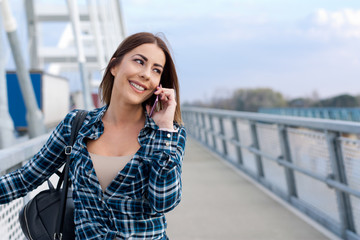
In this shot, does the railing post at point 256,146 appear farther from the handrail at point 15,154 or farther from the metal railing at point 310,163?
the handrail at point 15,154

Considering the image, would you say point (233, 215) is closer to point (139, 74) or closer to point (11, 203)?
point (11, 203)

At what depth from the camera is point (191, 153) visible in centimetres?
1298

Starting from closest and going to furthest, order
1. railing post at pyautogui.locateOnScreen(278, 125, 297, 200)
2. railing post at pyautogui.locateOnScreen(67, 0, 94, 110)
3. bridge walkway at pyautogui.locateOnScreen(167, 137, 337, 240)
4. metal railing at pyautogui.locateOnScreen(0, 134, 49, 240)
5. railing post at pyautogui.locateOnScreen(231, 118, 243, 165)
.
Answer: metal railing at pyautogui.locateOnScreen(0, 134, 49, 240) → bridge walkway at pyautogui.locateOnScreen(167, 137, 337, 240) → railing post at pyautogui.locateOnScreen(278, 125, 297, 200) → railing post at pyautogui.locateOnScreen(231, 118, 243, 165) → railing post at pyautogui.locateOnScreen(67, 0, 94, 110)

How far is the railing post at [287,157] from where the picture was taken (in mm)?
6191

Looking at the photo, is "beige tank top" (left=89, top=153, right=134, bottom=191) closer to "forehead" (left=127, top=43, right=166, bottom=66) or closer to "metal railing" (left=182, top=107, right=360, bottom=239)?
"forehead" (left=127, top=43, right=166, bottom=66)

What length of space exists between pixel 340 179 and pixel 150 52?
3.17 m

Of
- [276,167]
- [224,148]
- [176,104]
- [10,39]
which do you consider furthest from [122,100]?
[224,148]

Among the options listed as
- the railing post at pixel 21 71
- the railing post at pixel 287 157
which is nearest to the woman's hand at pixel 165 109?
the railing post at pixel 287 157

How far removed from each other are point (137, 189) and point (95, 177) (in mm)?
166

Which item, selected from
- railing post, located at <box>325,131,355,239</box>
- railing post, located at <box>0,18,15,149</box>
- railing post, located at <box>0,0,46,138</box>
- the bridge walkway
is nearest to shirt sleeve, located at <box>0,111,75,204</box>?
railing post, located at <box>0,18,15,149</box>

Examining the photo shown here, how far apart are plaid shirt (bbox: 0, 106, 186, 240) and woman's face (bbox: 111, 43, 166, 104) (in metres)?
0.14

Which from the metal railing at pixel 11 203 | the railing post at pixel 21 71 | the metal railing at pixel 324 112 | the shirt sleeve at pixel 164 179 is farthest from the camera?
the metal railing at pixel 324 112

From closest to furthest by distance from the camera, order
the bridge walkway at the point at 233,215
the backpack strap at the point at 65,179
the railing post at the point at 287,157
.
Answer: the backpack strap at the point at 65,179
the bridge walkway at the point at 233,215
the railing post at the point at 287,157

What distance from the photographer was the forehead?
6.53 ft
